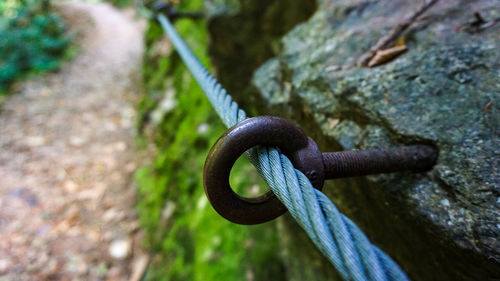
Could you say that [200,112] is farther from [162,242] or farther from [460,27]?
[460,27]

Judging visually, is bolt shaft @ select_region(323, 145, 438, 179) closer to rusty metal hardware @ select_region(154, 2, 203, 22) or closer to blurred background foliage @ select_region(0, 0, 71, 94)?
rusty metal hardware @ select_region(154, 2, 203, 22)

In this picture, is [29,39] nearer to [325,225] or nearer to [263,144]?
[263,144]

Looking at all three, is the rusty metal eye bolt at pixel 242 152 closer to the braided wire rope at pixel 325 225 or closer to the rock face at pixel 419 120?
the braided wire rope at pixel 325 225

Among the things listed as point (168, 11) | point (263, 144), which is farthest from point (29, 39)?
point (263, 144)

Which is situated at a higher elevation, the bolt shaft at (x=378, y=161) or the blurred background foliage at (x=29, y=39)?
the blurred background foliage at (x=29, y=39)

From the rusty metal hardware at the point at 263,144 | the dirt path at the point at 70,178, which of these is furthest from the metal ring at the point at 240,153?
the dirt path at the point at 70,178

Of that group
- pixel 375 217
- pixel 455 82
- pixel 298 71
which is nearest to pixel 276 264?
pixel 375 217
